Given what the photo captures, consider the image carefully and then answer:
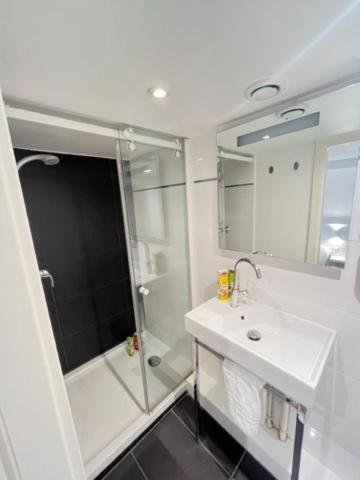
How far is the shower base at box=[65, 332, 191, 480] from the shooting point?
1.36 m

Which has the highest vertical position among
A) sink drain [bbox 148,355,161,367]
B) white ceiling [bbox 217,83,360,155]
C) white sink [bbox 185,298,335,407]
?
white ceiling [bbox 217,83,360,155]

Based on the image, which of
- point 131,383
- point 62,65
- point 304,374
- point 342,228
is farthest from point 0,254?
point 131,383

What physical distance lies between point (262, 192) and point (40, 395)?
1297 mm

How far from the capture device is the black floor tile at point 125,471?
122cm

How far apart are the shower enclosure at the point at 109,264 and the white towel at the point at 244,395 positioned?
70 cm

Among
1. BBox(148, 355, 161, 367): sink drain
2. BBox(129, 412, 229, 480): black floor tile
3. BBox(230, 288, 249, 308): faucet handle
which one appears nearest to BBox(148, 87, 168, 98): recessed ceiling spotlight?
BBox(230, 288, 249, 308): faucet handle

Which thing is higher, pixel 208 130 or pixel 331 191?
pixel 208 130

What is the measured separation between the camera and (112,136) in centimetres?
122

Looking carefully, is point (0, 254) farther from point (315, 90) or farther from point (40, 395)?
point (315, 90)

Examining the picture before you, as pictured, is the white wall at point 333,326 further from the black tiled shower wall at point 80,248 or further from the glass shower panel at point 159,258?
the black tiled shower wall at point 80,248

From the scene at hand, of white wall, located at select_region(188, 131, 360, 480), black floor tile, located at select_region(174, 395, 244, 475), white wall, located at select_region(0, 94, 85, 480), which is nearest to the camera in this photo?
white wall, located at select_region(0, 94, 85, 480)

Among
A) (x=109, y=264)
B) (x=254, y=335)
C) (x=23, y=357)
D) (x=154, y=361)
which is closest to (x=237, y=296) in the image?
(x=254, y=335)

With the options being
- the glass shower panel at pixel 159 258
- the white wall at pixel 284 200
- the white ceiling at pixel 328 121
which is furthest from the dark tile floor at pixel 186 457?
the white ceiling at pixel 328 121

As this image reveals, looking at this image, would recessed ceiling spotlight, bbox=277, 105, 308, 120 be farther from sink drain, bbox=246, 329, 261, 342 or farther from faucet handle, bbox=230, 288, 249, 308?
sink drain, bbox=246, 329, 261, 342
